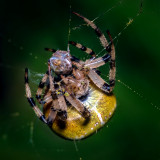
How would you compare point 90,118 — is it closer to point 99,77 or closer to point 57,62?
point 99,77

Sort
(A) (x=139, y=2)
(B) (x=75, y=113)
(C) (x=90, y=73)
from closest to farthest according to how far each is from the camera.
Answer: (C) (x=90, y=73) < (B) (x=75, y=113) < (A) (x=139, y=2)

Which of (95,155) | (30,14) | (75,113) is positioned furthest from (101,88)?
(30,14)

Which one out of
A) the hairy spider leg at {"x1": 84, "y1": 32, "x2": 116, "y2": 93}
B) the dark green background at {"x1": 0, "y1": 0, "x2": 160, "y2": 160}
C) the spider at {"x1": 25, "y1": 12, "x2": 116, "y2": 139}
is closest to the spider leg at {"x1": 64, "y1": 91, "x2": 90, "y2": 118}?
the spider at {"x1": 25, "y1": 12, "x2": 116, "y2": 139}

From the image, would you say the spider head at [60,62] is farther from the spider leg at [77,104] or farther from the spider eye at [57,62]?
the spider leg at [77,104]

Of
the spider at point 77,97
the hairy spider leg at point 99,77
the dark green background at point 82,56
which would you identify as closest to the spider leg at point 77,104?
the spider at point 77,97

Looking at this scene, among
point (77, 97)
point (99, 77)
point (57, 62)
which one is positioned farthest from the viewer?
point (77, 97)

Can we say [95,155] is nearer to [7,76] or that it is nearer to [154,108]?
[154,108]

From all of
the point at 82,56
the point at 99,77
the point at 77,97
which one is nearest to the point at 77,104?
the point at 77,97
